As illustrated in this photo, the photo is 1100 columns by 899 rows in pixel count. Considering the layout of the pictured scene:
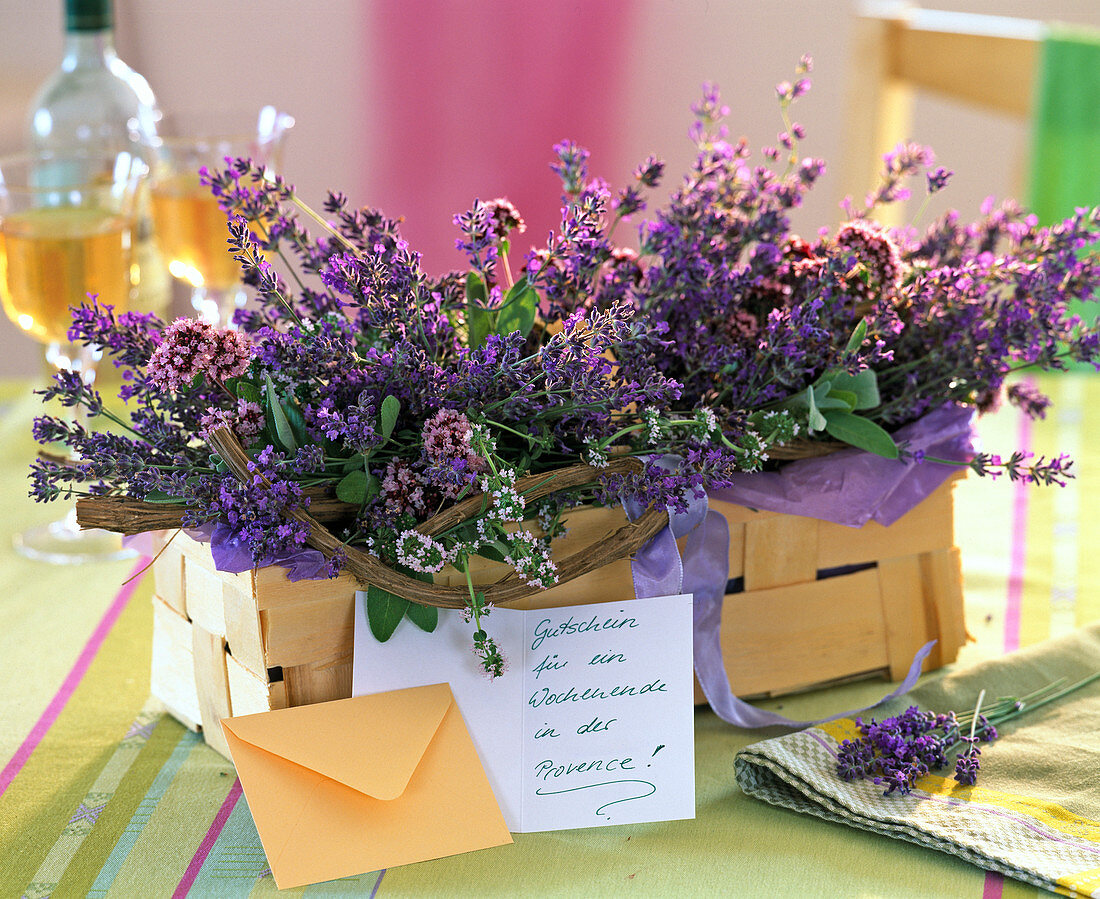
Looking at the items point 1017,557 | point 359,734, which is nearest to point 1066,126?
point 1017,557

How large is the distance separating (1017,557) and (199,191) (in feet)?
2.77

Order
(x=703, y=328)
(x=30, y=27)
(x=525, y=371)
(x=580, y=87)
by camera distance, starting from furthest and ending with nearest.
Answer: (x=580, y=87) → (x=30, y=27) → (x=703, y=328) → (x=525, y=371)

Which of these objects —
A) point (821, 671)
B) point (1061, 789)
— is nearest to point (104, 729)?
point (821, 671)

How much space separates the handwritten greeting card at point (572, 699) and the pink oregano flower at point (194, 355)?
15cm

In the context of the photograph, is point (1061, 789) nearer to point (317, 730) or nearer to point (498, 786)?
point (498, 786)

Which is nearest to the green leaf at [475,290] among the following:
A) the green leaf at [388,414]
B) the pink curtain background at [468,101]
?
the green leaf at [388,414]

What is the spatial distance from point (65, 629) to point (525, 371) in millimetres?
495

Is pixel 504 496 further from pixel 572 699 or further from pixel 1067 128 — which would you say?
pixel 1067 128

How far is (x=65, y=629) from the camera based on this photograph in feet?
2.85

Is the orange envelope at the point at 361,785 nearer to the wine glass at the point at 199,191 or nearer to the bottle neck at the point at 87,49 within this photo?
the wine glass at the point at 199,191

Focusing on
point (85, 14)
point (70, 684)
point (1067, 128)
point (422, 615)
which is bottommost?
point (70, 684)

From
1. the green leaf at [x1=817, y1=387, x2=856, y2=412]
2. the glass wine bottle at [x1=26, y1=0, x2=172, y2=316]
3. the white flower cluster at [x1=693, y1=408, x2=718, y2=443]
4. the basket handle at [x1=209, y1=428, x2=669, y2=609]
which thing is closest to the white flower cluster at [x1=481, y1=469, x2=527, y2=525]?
the basket handle at [x1=209, y1=428, x2=669, y2=609]

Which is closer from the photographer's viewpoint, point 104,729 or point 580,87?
point 104,729

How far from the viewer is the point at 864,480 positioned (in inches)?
29.2
